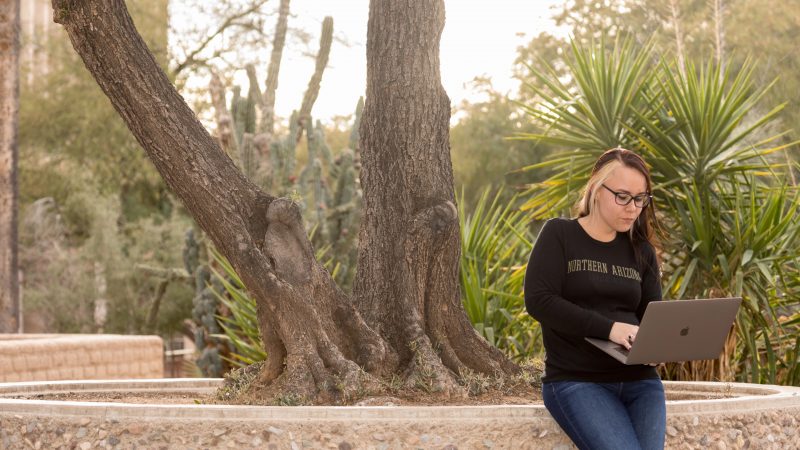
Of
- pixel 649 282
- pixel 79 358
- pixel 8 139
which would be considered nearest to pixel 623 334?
pixel 649 282

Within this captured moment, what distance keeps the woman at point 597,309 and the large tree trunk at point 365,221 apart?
1616mm

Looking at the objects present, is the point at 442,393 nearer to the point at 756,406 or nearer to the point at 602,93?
the point at 756,406

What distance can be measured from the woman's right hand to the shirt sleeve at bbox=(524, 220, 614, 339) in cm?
2

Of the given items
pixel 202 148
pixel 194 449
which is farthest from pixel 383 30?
pixel 194 449

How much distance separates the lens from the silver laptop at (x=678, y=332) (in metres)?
4.14

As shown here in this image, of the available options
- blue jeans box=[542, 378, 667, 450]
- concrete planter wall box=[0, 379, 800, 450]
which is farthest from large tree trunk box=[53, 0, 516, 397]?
blue jeans box=[542, 378, 667, 450]

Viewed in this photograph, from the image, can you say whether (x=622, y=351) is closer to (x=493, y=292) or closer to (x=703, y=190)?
(x=493, y=292)

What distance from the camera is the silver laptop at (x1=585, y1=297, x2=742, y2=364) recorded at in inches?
163

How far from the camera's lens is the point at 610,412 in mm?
4316

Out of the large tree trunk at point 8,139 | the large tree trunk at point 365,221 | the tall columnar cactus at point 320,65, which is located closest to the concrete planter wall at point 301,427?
the large tree trunk at point 365,221

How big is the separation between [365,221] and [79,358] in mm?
5382

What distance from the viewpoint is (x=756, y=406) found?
5.45 m

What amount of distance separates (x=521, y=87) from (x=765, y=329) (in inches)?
1054

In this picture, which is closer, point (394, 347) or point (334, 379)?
point (334, 379)
